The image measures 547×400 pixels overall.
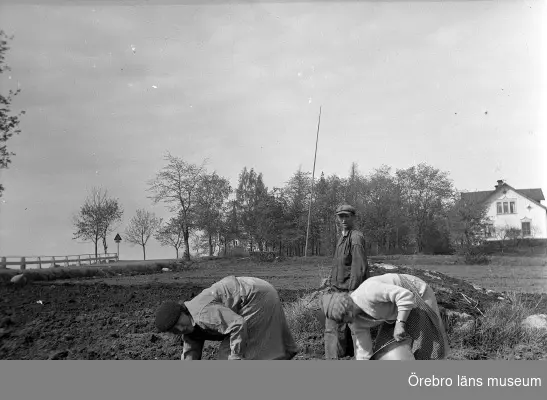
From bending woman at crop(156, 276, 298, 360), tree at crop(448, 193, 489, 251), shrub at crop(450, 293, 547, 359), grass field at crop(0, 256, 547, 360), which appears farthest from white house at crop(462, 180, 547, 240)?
bending woman at crop(156, 276, 298, 360)

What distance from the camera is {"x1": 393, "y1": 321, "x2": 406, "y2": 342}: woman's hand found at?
348cm

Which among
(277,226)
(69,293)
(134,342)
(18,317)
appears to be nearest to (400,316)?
(134,342)

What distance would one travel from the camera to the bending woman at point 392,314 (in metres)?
3.51

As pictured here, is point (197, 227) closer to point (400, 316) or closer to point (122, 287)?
point (122, 287)

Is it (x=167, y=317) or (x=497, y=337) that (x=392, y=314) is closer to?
(x=167, y=317)

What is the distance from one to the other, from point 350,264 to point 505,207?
9.42m

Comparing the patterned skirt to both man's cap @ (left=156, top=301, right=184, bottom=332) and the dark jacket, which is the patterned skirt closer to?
the dark jacket

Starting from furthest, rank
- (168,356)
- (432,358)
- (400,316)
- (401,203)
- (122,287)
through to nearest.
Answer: (122,287)
(401,203)
(168,356)
(432,358)
(400,316)

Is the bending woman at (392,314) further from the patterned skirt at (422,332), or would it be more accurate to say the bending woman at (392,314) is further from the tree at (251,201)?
the tree at (251,201)

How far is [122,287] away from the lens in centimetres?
955

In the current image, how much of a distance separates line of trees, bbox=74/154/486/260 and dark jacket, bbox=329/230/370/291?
6.91 feet

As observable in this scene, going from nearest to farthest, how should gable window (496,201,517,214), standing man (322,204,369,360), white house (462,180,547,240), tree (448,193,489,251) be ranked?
standing man (322,204,369,360)
white house (462,180,547,240)
tree (448,193,489,251)
gable window (496,201,517,214)

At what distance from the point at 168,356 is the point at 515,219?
10019 mm

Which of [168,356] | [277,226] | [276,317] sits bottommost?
[168,356]
